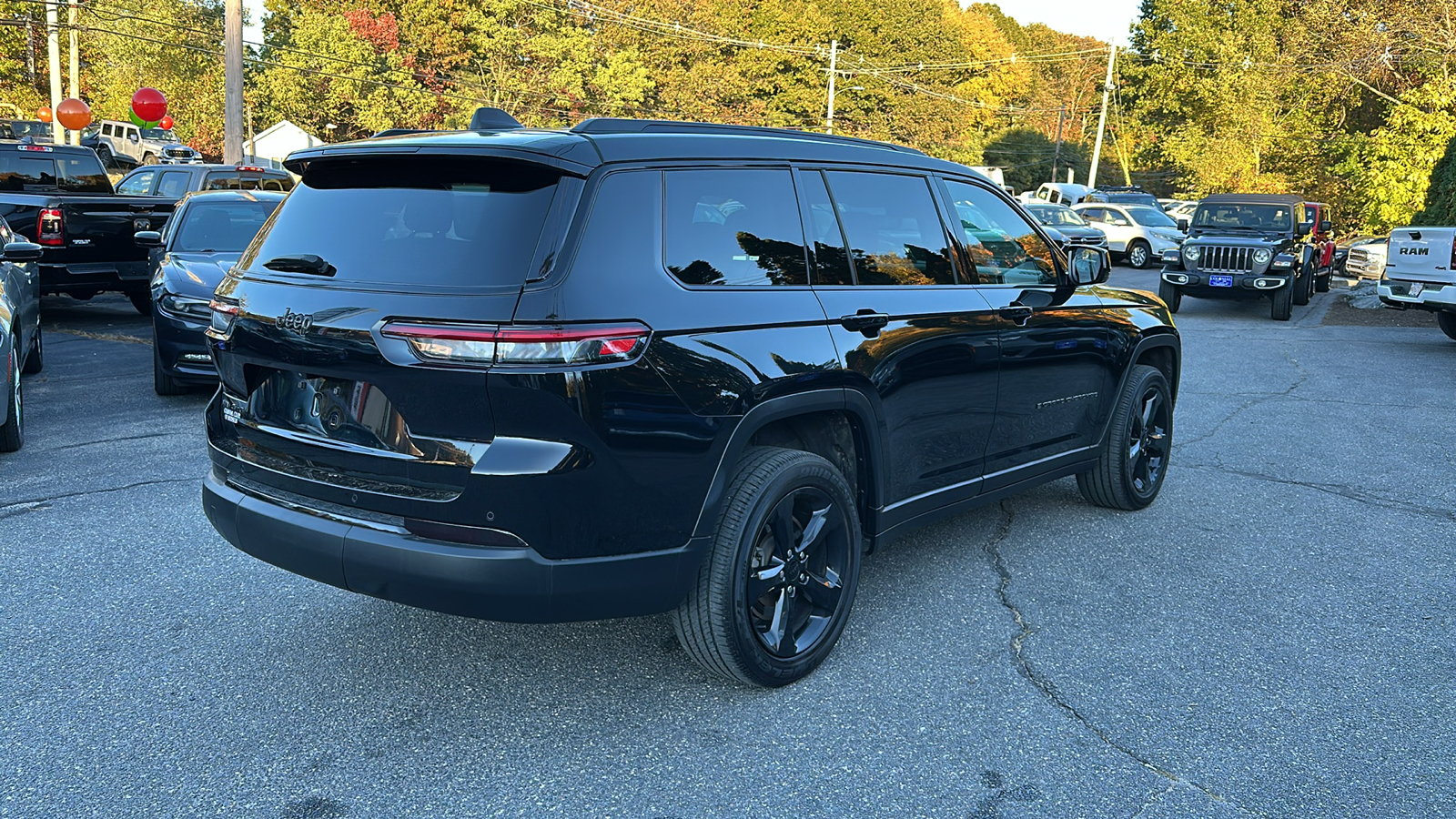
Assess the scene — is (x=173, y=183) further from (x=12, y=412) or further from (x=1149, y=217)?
(x=1149, y=217)

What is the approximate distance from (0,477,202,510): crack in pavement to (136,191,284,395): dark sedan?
1.44m

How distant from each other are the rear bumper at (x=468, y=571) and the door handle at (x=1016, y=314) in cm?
197

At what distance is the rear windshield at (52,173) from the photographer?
1367cm

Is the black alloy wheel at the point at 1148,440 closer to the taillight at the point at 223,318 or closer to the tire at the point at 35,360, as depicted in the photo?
the taillight at the point at 223,318

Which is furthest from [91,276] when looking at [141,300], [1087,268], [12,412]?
[1087,268]

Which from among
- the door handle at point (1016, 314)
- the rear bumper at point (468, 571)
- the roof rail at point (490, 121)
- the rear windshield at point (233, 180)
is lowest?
the rear bumper at point (468, 571)

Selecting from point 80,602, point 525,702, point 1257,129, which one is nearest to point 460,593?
point 525,702

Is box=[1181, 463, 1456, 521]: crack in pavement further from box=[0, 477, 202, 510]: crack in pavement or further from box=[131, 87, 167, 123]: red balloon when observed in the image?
box=[131, 87, 167, 123]: red balloon

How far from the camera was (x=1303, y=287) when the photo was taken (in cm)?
1897

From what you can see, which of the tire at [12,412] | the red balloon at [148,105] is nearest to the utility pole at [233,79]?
the red balloon at [148,105]

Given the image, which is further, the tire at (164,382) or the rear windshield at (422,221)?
the tire at (164,382)

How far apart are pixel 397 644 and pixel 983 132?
276 feet

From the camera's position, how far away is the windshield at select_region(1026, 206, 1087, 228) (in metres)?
26.3

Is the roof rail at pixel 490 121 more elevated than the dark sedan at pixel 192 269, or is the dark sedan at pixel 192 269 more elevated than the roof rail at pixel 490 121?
the roof rail at pixel 490 121
